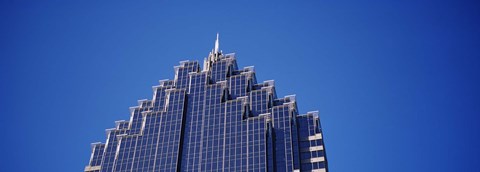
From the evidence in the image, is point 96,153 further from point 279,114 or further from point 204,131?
point 279,114

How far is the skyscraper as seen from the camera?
568 feet

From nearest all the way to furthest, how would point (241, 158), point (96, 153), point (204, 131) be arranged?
point (241, 158) < point (204, 131) < point (96, 153)

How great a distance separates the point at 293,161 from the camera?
173 metres

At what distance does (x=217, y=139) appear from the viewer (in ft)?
590

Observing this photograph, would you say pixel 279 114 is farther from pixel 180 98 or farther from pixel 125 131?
pixel 125 131

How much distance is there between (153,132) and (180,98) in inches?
651

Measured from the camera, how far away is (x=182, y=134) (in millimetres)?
186250

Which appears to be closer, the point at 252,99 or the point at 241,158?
the point at 241,158

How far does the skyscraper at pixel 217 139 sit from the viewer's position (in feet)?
568

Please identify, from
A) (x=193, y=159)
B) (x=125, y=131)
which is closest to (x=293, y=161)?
(x=193, y=159)

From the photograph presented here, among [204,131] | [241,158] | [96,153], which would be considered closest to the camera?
[241,158]

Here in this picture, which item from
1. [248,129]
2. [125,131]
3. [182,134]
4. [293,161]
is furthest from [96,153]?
[293,161]

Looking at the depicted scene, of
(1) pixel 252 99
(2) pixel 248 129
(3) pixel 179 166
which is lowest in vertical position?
(3) pixel 179 166

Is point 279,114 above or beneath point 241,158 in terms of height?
above
